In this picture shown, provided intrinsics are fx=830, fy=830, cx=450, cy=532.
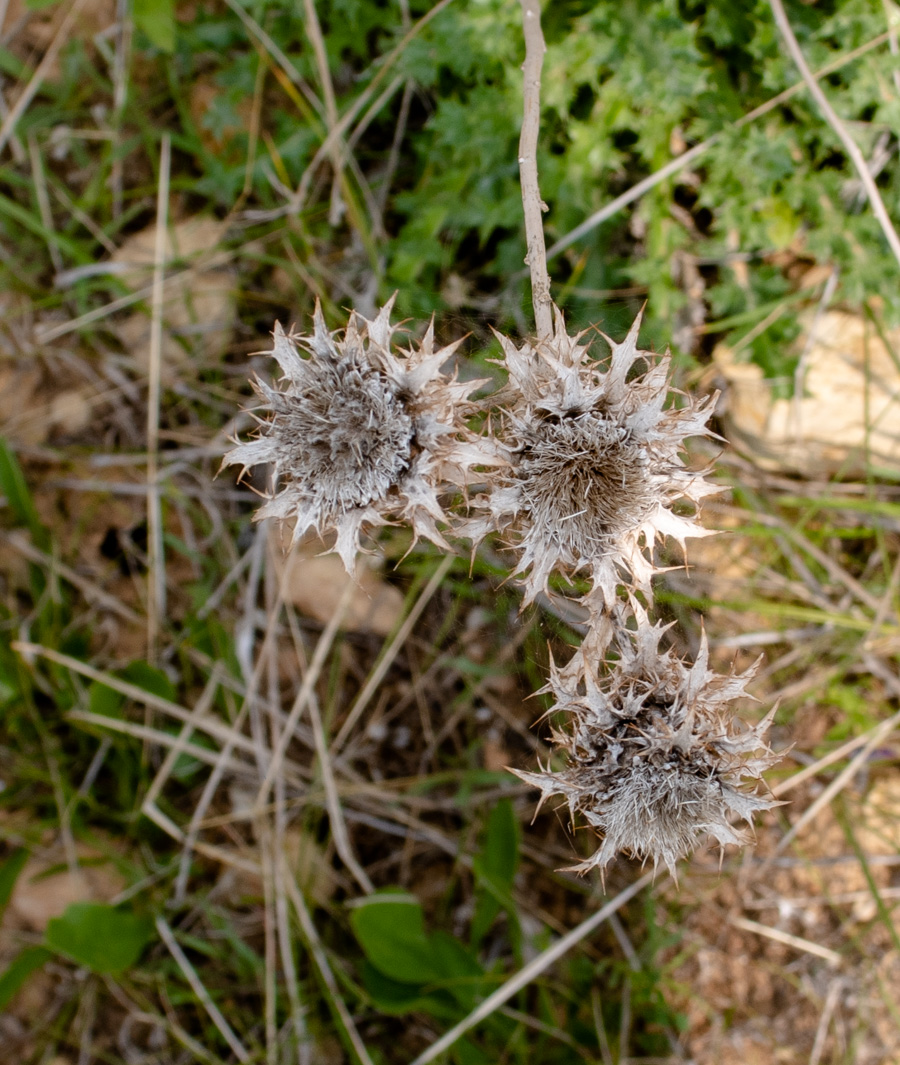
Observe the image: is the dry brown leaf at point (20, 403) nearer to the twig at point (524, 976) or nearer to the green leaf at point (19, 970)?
the green leaf at point (19, 970)

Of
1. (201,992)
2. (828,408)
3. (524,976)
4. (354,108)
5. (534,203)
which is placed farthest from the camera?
(201,992)

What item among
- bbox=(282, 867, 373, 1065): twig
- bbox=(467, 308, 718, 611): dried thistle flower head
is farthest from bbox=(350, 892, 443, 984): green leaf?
bbox=(467, 308, 718, 611): dried thistle flower head

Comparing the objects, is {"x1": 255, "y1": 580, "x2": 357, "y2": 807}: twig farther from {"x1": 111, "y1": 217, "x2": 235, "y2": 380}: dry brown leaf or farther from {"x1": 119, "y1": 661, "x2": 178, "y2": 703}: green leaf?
{"x1": 111, "y1": 217, "x2": 235, "y2": 380}: dry brown leaf

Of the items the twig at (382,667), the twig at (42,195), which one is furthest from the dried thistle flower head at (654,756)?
the twig at (42,195)

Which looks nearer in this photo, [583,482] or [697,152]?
[583,482]

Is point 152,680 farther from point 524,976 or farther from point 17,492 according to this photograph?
point 524,976

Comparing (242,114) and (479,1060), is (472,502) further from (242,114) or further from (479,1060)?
(242,114)

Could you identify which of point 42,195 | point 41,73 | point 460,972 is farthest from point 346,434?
point 41,73
